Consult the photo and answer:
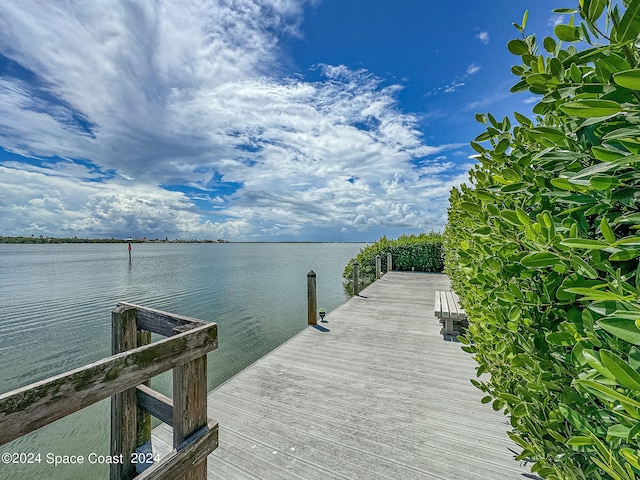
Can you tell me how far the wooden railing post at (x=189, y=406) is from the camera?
Answer: 5.17ft

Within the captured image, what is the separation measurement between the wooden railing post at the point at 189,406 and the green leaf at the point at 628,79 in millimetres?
1999

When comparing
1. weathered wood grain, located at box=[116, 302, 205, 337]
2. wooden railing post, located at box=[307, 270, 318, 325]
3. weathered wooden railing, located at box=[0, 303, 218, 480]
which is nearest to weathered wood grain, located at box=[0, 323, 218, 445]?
weathered wooden railing, located at box=[0, 303, 218, 480]

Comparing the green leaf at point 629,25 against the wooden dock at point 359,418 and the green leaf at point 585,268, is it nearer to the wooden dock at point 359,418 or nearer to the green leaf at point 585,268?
the green leaf at point 585,268

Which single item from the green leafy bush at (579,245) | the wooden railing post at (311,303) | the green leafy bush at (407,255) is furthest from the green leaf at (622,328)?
the green leafy bush at (407,255)

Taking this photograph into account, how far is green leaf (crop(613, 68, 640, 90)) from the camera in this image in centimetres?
49

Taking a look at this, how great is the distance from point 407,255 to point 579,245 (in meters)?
15.1

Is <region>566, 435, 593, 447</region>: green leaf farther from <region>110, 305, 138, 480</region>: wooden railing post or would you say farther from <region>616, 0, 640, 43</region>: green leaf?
<region>110, 305, 138, 480</region>: wooden railing post

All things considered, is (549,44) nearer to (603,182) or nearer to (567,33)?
(567,33)

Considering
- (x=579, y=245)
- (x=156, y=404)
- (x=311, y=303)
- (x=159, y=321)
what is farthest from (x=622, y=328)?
(x=311, y=303)

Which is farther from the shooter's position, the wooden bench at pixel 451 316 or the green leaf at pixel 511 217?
the wooden bench at pixel 451 316

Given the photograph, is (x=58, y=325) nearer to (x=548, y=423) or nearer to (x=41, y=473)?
(x=41, y=473)

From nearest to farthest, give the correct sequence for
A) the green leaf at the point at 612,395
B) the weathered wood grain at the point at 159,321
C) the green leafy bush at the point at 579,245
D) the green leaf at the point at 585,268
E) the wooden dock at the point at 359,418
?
the green leaf at the point at 612,395
the green leafy bush at the point at 579,245
the green leaf at the point at 585,268
the weathered wood grain at the point at 159,321
the wooden dock at the point at 359,418

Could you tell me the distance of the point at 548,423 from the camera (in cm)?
110

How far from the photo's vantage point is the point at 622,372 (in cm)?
49
